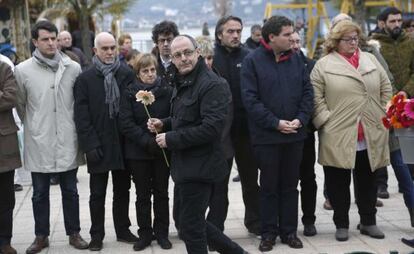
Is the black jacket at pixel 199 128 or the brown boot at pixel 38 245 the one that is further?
the brown boot at pixel 38 245

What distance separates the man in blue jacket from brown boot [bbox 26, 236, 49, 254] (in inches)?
79.7

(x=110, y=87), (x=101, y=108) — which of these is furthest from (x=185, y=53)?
(x=101, y=108)

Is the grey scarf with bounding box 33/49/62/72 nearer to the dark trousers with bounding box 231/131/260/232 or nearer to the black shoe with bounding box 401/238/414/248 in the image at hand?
the dark trousers with bounding box 231/131/260/232

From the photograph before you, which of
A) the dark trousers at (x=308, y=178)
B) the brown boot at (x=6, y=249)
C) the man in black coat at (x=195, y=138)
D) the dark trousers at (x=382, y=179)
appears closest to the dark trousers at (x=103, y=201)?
the brown boot at (x=6, y=249)

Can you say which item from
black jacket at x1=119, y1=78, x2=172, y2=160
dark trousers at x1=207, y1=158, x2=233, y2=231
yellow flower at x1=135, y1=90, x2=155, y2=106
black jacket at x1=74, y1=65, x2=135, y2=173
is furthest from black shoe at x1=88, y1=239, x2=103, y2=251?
yellow flower at x1=135, y1=90, x2=155, y2=106

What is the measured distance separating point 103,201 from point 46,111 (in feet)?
3.24

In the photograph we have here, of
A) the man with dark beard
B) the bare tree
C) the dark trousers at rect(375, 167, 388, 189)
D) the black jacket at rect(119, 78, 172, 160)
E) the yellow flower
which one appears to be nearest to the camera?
the yellow flower

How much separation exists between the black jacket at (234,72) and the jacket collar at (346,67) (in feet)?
2.71

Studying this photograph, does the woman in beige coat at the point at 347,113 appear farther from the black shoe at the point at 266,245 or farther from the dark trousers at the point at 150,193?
the dark trousers at the point at 150,193

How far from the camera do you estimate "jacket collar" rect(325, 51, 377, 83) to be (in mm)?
6285

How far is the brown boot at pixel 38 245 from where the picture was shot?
6.43m

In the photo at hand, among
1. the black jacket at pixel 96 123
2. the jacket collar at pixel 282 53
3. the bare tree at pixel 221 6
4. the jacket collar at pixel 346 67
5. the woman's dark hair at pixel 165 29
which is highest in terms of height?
the bare tree at pixel 221 6

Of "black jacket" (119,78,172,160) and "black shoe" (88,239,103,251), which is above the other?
"black jacket" (119,78,172,160)

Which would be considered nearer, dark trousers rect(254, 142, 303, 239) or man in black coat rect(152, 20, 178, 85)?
dark trousers rect(254, 142, 303, 239)
